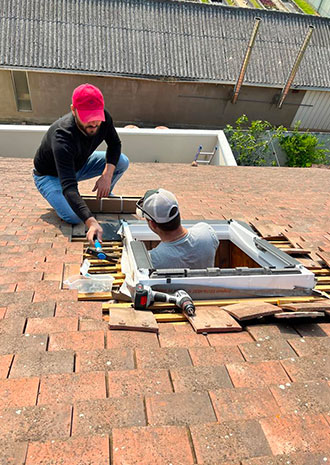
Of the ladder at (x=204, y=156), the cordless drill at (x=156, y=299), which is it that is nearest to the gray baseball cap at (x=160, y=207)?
the cordless drill at (x=156, y=299)

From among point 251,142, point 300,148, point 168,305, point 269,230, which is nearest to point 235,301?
point 168,305

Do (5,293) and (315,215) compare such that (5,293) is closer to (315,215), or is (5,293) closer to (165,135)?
(315,215)

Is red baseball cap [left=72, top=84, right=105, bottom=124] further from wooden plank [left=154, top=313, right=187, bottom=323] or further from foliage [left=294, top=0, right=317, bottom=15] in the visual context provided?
foliage [left=294, top=0, right=317, bottom=15]

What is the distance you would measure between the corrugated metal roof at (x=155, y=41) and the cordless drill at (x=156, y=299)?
13.9m

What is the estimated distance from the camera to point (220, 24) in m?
16.6

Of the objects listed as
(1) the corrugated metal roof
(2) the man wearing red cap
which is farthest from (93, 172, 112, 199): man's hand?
(1) the corrugated metal roof

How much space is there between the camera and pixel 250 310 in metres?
2.40

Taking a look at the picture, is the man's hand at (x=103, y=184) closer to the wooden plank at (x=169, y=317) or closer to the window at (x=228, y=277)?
the window at (x=228, y=277)

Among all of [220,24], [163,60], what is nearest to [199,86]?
[163,60]

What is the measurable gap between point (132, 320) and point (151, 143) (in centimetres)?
1014

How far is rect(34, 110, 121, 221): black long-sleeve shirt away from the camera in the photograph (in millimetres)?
3340

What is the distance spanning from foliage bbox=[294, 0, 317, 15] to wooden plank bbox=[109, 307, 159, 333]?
168ft

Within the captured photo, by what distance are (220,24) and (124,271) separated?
17864 mm

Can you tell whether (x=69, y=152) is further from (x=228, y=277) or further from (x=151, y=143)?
(x=151, y=143)
